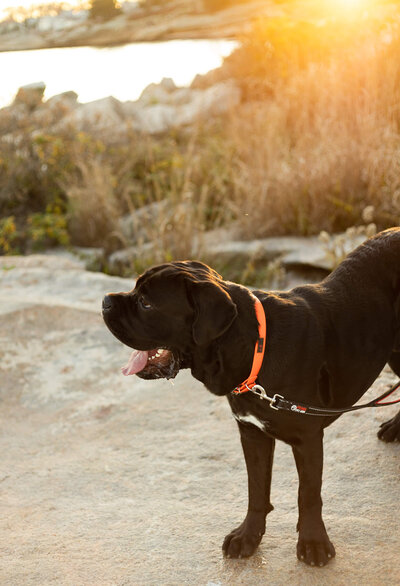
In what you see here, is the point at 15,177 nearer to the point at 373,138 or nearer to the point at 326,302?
the point at 373,138

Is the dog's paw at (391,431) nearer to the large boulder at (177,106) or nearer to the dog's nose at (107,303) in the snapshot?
the dog's nose at (107,303)

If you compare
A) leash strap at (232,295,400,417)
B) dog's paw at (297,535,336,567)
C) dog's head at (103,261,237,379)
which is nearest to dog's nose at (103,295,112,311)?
dog's head at (103,261,237,379)

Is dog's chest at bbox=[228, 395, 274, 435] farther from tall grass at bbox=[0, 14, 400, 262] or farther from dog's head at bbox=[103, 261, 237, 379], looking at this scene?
tall grass at bbox=[0, 14, 400, 262]

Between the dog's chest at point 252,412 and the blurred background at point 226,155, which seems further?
the blurred background at point 226,155

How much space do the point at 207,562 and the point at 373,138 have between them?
194 inches

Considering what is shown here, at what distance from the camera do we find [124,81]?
17.1 m

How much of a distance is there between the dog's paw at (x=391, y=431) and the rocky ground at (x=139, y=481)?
0.13ft

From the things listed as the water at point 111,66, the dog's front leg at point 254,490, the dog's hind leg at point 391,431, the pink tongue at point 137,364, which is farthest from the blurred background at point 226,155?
the pink tongue at point 137,364

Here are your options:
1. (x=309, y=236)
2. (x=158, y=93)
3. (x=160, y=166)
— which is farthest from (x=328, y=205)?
(x=158, y=93)

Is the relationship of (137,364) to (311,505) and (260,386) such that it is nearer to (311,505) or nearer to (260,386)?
(260,386)

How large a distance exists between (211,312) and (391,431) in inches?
59.3

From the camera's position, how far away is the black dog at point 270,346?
91.8 inches

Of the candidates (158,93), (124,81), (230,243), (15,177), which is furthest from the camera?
(124,81)

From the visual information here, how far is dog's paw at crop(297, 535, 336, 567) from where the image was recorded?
2479 millimetres
